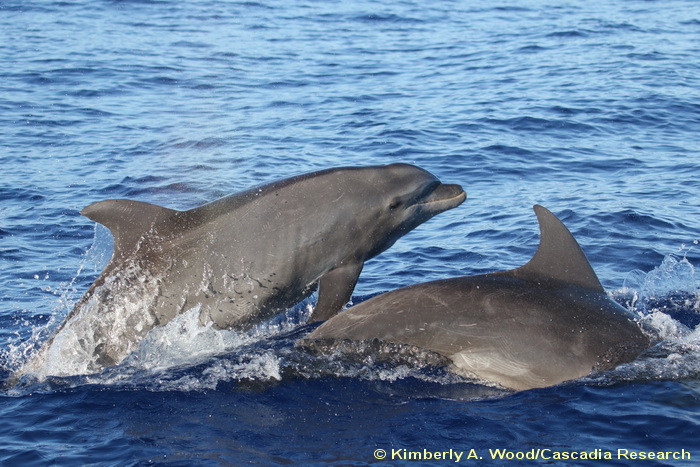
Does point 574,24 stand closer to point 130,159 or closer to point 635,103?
point 635,103

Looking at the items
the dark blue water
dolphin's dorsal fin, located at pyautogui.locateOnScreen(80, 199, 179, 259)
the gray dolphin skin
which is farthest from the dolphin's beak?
dolphin's dorsal fin, located at pyautogui.locateOnScreen(80, 199, 179, 259)

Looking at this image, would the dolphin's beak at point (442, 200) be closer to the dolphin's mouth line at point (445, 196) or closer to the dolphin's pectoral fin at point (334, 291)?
the dolphin's mouth line at point (445, 196)

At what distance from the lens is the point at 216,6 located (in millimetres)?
38312

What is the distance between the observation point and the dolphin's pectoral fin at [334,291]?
8.62 meters

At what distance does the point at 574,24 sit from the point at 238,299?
2698 centimetres

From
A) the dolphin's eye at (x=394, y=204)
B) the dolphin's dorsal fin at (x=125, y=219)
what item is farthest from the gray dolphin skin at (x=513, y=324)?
the dolphin's dorsal fin at (x=125, y=219)

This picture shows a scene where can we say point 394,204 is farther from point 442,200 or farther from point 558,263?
point 558,263

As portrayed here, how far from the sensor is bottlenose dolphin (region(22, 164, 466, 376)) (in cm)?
841

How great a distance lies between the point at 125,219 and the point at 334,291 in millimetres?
2218

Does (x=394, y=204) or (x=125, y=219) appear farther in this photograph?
(x=394, y=204)

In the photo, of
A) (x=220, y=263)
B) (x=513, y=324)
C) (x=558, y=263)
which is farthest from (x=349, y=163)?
(x=513, y=324)

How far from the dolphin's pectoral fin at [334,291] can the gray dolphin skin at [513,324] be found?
27cm

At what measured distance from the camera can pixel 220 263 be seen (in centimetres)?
845

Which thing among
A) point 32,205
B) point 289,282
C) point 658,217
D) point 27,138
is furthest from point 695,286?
point 27,138
